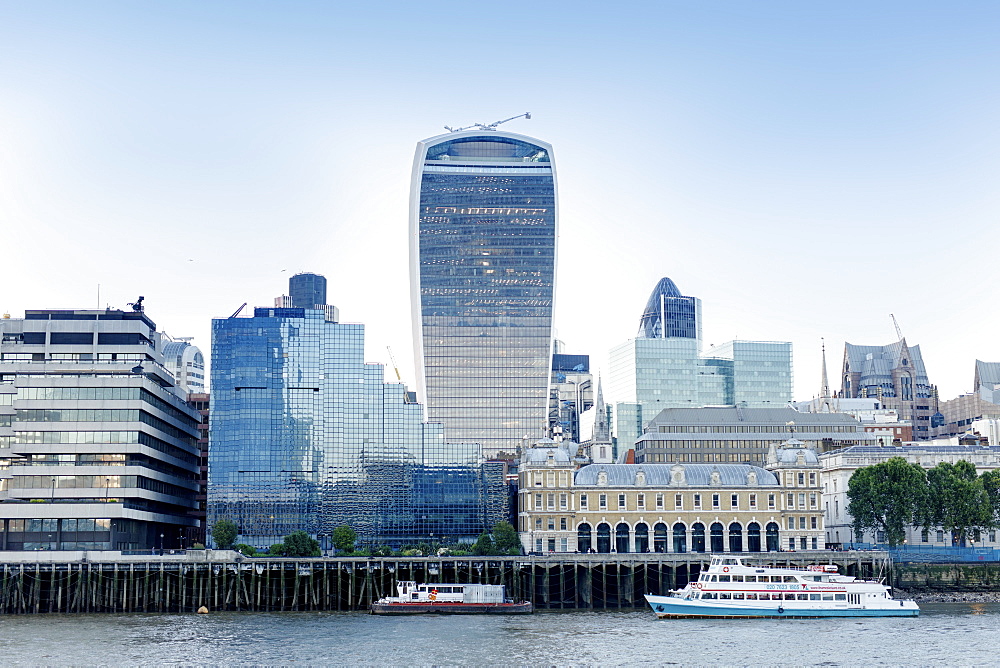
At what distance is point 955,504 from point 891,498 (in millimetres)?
9188

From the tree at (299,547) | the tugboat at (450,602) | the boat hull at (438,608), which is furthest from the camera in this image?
the tree at (299,547)

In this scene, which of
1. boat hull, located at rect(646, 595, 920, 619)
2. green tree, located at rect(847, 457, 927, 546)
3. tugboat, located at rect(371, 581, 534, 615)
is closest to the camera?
boat hull, located at rect(646, 595, 920, 619)

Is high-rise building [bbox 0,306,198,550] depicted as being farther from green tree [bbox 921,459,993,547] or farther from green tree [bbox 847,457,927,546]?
green tree [bbox 921,459,993,547]

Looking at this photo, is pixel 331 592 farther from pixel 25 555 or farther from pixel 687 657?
pixel 687 657

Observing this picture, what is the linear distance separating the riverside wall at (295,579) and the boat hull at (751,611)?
15.3 metres

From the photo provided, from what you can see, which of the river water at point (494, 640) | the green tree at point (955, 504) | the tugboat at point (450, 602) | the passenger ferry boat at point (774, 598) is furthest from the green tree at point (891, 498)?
the tugboat at point (450, 602)

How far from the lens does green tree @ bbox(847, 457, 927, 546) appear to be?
7510 inches

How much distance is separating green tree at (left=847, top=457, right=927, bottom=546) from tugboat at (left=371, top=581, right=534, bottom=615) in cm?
6608

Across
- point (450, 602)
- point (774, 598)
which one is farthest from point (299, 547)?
point (774, 598)

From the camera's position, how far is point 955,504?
18962cm

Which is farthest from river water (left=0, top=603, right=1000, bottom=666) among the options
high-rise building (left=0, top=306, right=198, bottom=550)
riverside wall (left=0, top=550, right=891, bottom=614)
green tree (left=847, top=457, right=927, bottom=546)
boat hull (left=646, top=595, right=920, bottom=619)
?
green tree (left=847, top=457, right=927, bottom=546)

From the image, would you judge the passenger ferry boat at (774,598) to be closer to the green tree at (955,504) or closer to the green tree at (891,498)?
the green tree at (891,498)

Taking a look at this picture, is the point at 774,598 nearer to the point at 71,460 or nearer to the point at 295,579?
the point at 295,579

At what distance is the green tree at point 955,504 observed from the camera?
18938 cm
